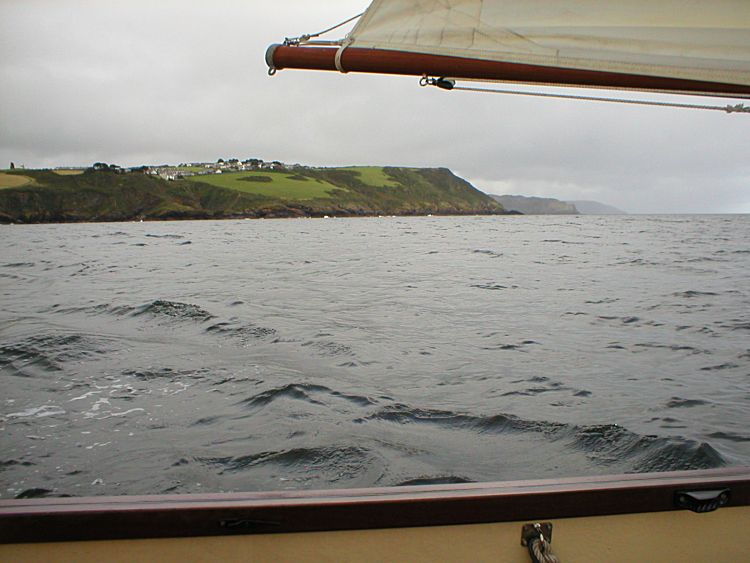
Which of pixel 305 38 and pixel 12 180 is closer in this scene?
pixel 305 38

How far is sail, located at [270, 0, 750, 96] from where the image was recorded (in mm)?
3168

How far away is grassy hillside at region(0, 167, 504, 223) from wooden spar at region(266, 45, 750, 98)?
5025 inches

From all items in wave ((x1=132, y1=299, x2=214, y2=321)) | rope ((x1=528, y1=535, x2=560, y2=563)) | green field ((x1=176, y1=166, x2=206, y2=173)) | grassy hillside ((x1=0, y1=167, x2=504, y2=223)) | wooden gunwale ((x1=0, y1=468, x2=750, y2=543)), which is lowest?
wave ((x1=132, y1=299, x2=214, y2=321))

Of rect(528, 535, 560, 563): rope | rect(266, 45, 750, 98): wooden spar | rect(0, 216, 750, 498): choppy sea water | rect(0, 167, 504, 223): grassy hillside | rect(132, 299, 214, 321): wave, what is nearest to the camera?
rect(528, 535, 560, 563): rope

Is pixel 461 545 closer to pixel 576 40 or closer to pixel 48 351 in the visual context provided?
pixel 576 40

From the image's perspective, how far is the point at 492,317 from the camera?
14.6 meters

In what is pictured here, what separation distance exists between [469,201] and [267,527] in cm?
20063

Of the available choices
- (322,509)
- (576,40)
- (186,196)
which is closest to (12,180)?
(186,196)

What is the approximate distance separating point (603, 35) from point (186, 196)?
139 m

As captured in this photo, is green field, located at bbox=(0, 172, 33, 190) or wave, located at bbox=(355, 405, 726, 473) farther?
green field, located at bbox=(0, 172, 33, 190)

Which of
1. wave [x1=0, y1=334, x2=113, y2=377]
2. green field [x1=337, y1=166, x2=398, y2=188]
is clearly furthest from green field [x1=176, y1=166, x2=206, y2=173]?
wave [x1=0, y1=334, x2=113, y2=377]

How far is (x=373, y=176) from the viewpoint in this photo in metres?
180

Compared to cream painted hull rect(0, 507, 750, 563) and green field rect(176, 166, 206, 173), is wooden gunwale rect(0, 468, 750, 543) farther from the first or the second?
green field rect(176, 166, 206, 173)

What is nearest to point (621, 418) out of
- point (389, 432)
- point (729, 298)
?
point (389, 432)
